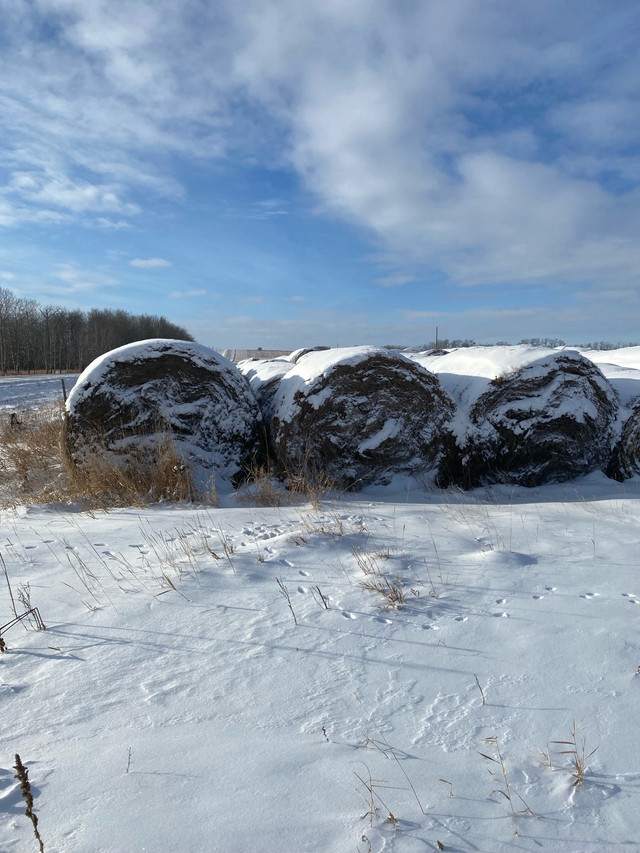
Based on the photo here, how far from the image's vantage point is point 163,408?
593cm

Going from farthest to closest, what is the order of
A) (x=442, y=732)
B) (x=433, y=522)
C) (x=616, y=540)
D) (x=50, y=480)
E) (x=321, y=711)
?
(x=50, y=480)
(x=433, y=522)
(x=616, y=540)
(x=321, y=711)
(x=442, y=732)

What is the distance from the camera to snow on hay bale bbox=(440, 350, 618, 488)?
594 centimetres

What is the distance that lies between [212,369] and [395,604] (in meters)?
4.14

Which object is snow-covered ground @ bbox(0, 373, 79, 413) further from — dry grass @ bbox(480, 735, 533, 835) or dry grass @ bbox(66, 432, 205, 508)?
dry grass @ bbox(480, 735, 533, 835)

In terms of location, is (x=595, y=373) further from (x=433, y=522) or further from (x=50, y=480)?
(x=50, y=480)

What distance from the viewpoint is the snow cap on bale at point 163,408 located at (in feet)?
19.1

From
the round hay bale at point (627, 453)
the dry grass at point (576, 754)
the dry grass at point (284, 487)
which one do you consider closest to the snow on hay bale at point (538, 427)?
the round hay bale at point (627, 453)

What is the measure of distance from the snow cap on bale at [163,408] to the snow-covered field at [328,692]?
217 centimetres

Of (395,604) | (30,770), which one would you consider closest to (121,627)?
(30,770)

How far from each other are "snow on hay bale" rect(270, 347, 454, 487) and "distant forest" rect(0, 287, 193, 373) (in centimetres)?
5635

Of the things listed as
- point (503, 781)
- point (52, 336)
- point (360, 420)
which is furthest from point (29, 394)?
point (52, 336)

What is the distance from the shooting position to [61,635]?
101 inches

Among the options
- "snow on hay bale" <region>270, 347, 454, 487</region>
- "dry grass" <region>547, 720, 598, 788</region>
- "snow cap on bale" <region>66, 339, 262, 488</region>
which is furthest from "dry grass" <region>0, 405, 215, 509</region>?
"dry grass" <region>547, 720, 598, 788</region>

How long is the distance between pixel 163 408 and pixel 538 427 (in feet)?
13.8
